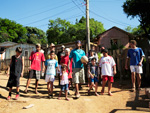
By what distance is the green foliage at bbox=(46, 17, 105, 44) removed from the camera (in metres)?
42.4

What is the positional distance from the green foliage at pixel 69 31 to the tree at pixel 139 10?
58.0 ft

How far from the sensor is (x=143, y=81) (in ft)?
22.4

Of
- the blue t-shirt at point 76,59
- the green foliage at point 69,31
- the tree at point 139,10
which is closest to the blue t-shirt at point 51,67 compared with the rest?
the blue t-shirt at point 76,59

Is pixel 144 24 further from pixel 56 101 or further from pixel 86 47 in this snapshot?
pixel 56 101

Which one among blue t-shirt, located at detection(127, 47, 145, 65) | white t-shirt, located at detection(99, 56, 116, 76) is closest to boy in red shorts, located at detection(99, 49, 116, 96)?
white t-shirt, located at detection(99, 56, 116, 76)

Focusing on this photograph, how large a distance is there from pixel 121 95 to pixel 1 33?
158 feet

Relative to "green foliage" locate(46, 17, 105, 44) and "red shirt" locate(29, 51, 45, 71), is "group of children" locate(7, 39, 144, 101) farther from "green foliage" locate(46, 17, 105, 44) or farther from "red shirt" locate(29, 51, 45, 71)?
"green foliage" locate(46, 17, 105, 44)

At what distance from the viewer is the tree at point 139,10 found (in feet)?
69.1

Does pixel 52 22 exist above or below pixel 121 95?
above

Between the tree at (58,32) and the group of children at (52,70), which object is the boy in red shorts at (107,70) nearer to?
the group of children at (52,70)

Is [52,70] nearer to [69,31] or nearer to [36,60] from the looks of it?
[36,60]

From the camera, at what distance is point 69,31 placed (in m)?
44.6

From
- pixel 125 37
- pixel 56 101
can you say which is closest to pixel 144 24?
pixel 125 37

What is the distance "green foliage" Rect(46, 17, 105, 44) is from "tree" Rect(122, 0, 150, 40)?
58.0ft
